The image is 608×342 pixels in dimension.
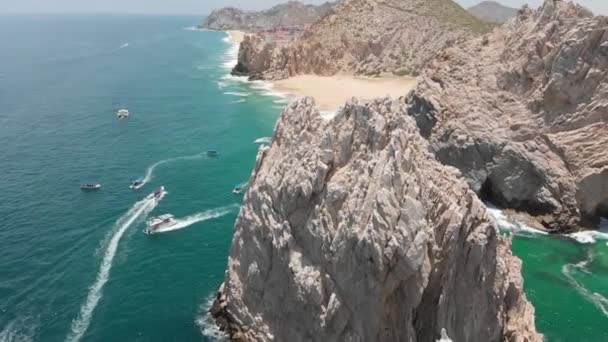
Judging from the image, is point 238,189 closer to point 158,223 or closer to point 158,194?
point 158,194

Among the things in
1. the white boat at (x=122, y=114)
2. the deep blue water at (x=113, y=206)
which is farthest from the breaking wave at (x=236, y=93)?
the white boat at (x=122, y=114)

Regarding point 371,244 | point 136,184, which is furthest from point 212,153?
point 371,244

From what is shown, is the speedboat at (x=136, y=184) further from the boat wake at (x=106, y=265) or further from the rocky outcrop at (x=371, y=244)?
the rocky outcrop at (x=371, y=244)

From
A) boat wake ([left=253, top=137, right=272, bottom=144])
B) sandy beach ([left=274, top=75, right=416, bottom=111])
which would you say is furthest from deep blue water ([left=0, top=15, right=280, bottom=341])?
sandy beach ([left=274, top=75, right=416, bottom=111])

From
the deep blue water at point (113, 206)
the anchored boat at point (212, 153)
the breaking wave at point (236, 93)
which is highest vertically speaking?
the breaking wave at point (236, 93)

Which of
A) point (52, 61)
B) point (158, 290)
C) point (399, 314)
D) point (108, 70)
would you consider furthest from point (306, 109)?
point (52, 61)

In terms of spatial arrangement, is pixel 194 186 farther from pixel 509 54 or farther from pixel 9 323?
pixel 509 54

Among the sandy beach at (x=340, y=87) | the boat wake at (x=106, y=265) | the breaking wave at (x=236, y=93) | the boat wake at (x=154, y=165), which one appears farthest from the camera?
the breaking wave at (x=236, y=93)
